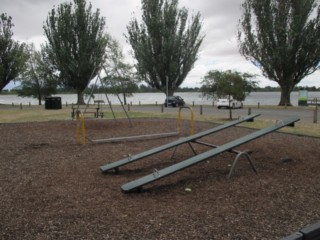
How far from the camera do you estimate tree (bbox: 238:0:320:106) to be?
101 feet

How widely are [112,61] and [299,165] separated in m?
41.9

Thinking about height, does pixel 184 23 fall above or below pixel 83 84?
above

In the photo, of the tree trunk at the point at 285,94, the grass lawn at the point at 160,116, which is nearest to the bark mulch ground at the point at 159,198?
the grass lawn at the point at 160,116

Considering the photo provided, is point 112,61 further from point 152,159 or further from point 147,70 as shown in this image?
point 152,159

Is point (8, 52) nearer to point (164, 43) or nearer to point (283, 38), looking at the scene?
point (164, 43)

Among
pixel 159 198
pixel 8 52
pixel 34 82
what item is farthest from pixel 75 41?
pixel 159 198

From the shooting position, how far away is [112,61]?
46.3m

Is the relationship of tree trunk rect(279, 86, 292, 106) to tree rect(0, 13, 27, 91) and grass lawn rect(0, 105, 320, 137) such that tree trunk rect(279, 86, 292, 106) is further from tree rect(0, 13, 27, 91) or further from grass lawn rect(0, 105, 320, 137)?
tree rect(0, 13, 27, 91)

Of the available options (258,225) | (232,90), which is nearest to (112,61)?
(232,90)

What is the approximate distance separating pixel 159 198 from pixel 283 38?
30147 mm

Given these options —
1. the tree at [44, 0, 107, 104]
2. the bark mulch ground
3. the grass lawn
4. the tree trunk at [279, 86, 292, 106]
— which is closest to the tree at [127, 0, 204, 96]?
the tree at [44, 0, 107, 104]

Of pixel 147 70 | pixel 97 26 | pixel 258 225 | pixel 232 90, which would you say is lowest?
pixel 258 225

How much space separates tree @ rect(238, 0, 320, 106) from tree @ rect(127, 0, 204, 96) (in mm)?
8610

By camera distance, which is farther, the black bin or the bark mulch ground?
the black bin
